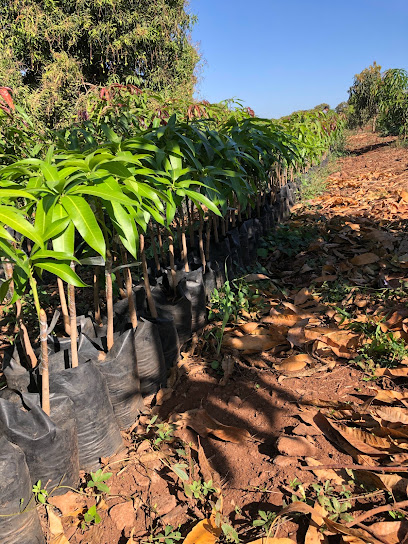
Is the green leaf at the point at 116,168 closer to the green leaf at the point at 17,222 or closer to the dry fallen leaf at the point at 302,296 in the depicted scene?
the green leaf at the point at 17,222

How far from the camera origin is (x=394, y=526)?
114 centimetres

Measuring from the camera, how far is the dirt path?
49.3 inches

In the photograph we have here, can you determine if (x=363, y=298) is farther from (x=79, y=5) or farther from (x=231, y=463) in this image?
(x=79, y=5)

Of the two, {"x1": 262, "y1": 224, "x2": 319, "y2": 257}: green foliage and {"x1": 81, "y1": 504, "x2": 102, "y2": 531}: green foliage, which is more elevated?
{"x1": 262, "y1": 224, "x2": 319, "y2": 257}: green foliage

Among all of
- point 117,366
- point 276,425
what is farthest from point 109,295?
point 276,425

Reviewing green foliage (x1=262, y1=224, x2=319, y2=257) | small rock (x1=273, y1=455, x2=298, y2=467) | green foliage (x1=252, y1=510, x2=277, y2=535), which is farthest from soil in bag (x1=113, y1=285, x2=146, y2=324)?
green foliage (x1=262, y1=224, x2=319, y2=257)

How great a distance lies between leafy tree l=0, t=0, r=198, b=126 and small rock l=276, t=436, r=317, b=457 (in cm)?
1093

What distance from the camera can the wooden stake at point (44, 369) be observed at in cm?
122

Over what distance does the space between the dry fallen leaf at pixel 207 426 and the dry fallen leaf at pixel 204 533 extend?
362 mm

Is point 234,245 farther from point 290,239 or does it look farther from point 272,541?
point 272,541

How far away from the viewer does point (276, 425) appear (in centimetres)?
161

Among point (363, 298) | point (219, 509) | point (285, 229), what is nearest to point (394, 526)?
point (219, 509)

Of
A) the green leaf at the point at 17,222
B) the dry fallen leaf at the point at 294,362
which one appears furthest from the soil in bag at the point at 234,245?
the green leaf at the point at 17,222

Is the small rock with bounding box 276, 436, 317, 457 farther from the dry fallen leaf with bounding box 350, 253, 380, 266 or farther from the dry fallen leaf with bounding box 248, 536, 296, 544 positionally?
the dry fallen leaf with bounding box 350, 253, 380, 266
